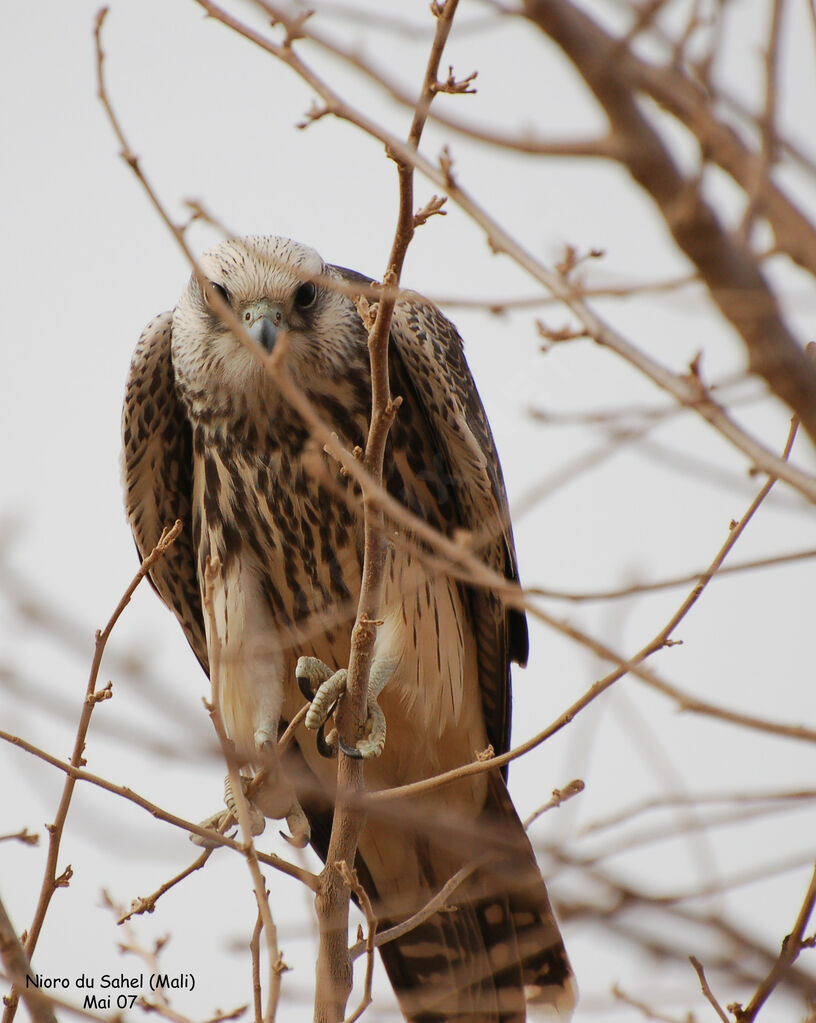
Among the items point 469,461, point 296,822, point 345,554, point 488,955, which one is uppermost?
point 469,461

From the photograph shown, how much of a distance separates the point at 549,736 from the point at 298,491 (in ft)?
6.82

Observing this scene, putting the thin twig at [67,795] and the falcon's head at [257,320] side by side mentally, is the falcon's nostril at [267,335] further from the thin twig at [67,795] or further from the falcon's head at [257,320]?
the thin twig at [67,795]

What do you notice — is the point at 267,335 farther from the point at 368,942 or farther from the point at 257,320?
the point at 368,942

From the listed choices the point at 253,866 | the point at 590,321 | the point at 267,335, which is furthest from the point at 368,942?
the point at 267,335

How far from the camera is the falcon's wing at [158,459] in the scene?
469cm

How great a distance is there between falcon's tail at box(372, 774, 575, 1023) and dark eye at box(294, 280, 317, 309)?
1919 millimetres

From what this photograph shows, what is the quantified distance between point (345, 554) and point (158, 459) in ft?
2.88

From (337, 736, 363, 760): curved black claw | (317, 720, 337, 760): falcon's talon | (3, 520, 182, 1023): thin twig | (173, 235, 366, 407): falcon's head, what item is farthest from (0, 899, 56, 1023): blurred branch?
(173, 235, 366, 407): falcon's head

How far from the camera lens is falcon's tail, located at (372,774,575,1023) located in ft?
14.6

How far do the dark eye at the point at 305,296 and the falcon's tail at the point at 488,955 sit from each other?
6.30 ft

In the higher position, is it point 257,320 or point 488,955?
point 257,320

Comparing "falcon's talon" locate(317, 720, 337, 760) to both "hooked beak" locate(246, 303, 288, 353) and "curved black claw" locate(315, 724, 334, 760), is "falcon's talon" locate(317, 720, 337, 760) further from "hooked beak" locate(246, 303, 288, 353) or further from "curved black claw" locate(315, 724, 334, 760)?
"hooked beak" locate(246, 303, 288, 353)

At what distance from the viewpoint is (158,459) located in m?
4.72

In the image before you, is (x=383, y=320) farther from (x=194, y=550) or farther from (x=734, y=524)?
(x=194, y=550)
